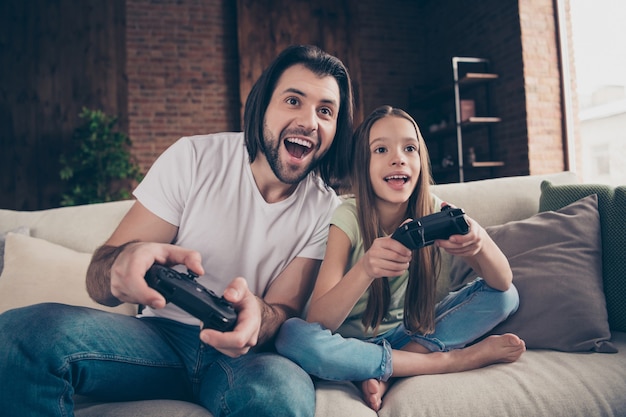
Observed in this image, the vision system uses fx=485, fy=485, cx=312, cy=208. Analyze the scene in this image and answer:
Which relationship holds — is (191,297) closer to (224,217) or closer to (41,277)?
(224,217)

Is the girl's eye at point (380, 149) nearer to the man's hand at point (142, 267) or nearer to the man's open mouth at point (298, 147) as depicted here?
the man's open mouth at point (298, 147)

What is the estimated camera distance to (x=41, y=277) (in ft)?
4.81

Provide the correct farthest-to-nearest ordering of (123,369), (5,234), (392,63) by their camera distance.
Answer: (392,63) → (5,234) → (123,369)

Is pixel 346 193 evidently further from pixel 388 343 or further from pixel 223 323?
pixel 223 323

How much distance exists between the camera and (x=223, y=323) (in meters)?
0.83

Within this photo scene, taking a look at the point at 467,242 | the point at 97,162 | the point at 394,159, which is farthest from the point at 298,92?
the point at 97,162

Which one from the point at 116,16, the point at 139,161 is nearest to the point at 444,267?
the point at 139,161

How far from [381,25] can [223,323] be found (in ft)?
18.8

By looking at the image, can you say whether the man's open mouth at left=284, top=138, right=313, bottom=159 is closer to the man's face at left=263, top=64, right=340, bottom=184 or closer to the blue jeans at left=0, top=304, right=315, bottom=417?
the man's face at left=263, top=64, right=340, bottom=184

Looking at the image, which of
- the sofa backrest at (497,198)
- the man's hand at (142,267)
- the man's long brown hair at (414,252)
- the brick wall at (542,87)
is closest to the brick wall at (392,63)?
the brick wall at (542,87)

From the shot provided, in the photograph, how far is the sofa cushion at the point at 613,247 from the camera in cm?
133

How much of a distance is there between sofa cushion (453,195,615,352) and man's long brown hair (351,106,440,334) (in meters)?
0.22

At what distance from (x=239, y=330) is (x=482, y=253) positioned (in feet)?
2.02

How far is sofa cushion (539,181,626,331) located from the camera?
1335mm
